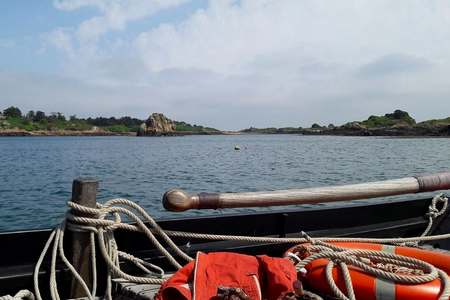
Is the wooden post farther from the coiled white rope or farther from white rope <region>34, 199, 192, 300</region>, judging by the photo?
the coiled white rope

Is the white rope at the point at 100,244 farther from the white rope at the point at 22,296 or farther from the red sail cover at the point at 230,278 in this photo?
the red sail cover at the point at 230,278

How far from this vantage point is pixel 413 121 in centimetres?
15350

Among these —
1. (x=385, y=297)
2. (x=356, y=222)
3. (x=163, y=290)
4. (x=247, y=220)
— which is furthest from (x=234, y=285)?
(x=356, y=222)

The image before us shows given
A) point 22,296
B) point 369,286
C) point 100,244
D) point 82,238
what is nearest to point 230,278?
point 369,286

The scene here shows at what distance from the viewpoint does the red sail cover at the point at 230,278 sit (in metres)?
2.31

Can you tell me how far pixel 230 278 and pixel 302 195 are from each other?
3.88ft

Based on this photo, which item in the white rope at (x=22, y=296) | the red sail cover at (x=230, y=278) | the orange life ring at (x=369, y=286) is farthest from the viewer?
the white rope at (x=22, y=296)

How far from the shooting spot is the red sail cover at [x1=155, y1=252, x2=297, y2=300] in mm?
2307

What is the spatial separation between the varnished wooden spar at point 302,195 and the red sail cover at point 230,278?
0.50 m

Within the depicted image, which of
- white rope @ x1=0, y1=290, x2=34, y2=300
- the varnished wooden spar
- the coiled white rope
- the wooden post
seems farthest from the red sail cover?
white rope @ x1=0, y1=290, x2=34, y2=300

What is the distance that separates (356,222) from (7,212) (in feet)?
43.2

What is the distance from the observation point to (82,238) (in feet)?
9.59

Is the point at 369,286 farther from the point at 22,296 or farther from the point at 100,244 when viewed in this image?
the point at 22,296

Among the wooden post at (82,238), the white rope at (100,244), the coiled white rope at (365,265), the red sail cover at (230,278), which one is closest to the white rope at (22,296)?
the white rope at (100,244)
